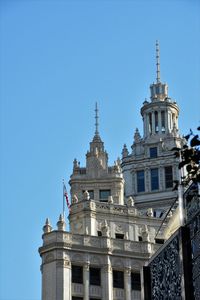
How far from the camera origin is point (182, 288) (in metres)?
34.6

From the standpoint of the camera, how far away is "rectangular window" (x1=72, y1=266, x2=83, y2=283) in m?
69.4

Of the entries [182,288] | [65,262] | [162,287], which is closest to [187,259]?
[182,288]

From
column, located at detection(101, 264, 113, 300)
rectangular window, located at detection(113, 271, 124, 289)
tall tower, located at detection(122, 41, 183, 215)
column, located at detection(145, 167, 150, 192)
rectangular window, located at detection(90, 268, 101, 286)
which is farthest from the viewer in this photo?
column, located at detection(145, 167, 150, 192)

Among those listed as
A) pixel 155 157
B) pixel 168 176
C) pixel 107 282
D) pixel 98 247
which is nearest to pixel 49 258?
pixel 98 247

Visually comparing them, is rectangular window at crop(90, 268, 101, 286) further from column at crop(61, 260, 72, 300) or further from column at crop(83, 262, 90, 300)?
column at crop(61, 260, 72, 300)

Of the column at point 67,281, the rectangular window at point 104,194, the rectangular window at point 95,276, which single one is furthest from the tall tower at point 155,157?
the column at point 67,281

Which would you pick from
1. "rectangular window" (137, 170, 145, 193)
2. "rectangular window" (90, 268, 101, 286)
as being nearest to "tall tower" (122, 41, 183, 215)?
"rectangular window" (137, 170, 145, 193)

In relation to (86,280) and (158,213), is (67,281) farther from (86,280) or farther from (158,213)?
(158,213)

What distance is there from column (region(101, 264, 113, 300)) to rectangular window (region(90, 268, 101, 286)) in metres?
0.33

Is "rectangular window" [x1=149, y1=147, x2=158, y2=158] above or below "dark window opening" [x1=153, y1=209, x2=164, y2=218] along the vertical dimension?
above

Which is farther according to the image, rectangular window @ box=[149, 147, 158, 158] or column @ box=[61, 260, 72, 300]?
rectangular window @ box=[149, 147, 158, 158]

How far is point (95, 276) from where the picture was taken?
7025cm

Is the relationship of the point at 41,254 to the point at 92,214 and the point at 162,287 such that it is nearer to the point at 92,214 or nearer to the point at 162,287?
the point at 92,214

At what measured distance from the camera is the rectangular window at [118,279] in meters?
70.7
